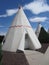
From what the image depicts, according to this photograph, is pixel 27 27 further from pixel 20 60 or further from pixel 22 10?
pixel 20 60

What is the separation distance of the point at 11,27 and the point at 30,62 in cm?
762

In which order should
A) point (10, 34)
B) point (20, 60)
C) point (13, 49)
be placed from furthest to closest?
point (10, 34) < point (13, 49) < point (20, 60)

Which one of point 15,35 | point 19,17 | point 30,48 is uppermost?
point 19,17

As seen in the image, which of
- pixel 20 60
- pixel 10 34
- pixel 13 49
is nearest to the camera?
pixel 20 60

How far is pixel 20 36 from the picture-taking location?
20.2m

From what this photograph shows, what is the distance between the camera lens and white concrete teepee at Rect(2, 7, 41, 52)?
777 inches

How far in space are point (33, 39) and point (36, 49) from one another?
1101 millimetres

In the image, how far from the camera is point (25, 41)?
21.7m

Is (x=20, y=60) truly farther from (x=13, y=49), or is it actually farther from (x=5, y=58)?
(x=13, y=49)

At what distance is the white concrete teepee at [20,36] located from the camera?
19748mm

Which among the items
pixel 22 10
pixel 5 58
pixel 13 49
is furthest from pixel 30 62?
pixel 22 10

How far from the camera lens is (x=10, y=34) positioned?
20.9 metres

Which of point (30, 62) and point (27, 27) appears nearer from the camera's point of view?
point (30, 62)

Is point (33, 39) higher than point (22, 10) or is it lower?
lower
